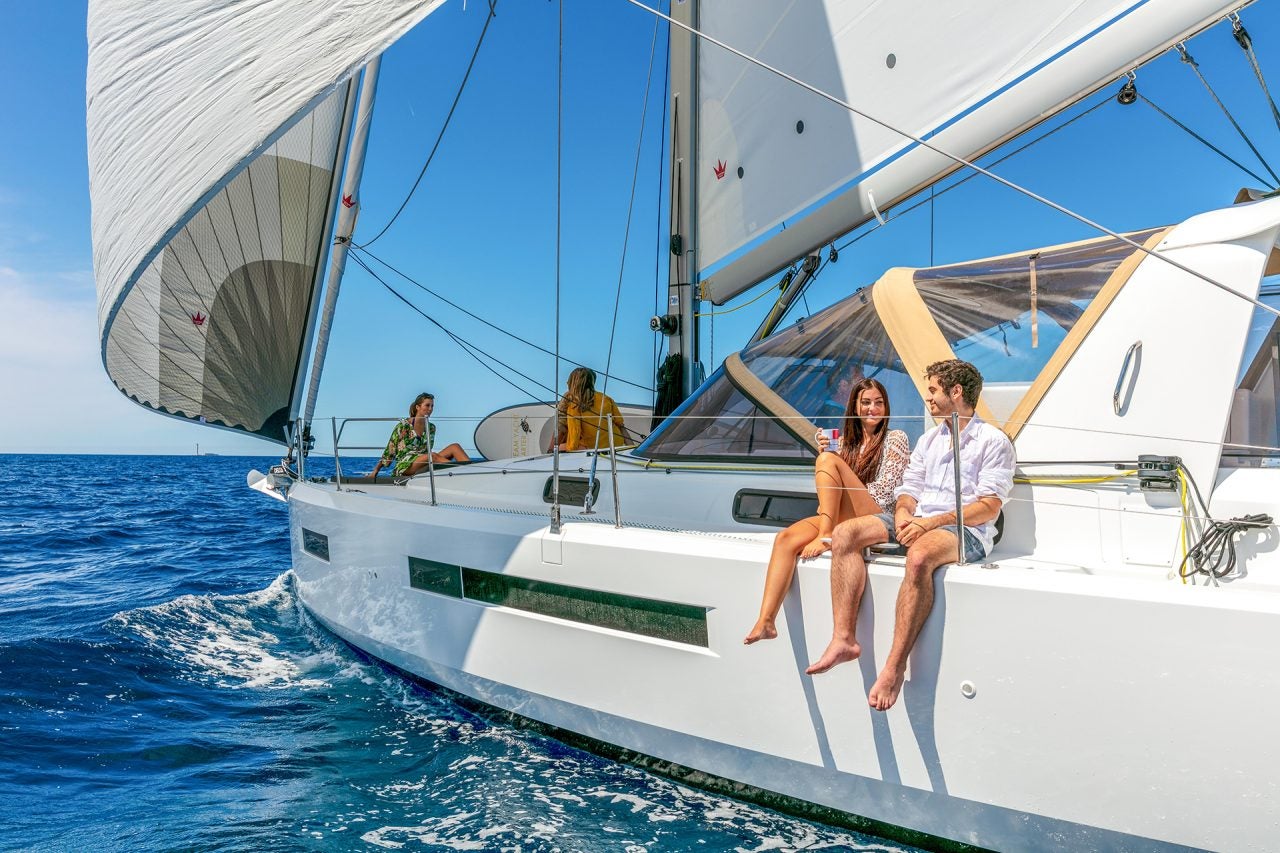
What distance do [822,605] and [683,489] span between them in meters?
1.37

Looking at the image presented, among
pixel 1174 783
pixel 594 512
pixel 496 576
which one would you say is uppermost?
pixel 594 512

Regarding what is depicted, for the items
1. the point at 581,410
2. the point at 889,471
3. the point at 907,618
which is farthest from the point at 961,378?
the point at 581,410

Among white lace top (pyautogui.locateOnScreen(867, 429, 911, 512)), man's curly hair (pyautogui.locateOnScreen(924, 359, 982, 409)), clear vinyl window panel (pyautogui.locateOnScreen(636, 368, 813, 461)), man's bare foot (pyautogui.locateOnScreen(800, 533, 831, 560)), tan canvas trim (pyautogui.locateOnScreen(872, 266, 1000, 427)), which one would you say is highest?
tan canvas trim (pyautogui.locateOnScreen(872, 266, 1000, 427))

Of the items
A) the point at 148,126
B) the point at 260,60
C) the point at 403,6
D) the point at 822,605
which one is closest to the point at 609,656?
the point at 822,605

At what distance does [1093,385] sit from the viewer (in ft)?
9.57

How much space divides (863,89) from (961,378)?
251 centimetres

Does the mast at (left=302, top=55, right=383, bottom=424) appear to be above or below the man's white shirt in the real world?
above

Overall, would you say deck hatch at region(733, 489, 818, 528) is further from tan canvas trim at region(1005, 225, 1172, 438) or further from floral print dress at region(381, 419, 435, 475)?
floral print dress at region(381, 419, 435, 475)

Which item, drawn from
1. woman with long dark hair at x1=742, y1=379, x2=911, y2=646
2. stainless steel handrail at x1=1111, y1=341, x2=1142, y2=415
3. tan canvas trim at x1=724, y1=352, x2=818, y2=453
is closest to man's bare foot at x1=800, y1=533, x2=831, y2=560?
woman with long dark hair at x1=742, y1=379, x2=911, y2=646

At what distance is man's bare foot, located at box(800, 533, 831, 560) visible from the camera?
2734mm

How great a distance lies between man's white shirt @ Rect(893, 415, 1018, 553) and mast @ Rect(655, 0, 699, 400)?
3.58m

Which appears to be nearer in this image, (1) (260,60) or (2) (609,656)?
(2) (609,656)

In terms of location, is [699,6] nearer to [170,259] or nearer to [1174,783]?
[170,259]

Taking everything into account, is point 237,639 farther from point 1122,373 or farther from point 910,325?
point 1122,373
